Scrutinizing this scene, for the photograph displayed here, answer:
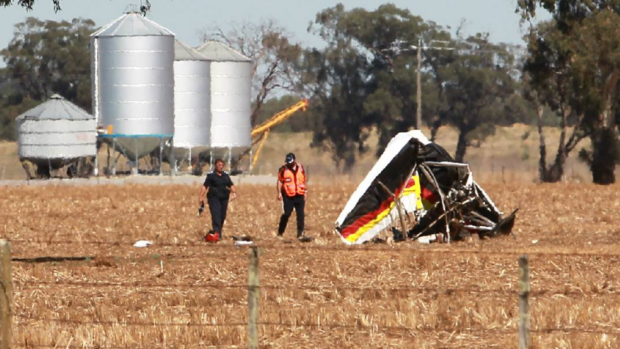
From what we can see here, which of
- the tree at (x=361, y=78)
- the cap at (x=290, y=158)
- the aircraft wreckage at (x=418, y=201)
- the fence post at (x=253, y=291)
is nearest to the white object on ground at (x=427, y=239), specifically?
the aircraft wreckage at (x=418, y=201)

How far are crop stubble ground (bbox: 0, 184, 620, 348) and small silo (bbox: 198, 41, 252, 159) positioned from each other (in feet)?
153

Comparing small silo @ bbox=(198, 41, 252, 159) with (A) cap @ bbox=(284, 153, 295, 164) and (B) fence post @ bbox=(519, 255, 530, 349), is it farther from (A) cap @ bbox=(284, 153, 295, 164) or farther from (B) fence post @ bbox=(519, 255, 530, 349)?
(B) fence post @ bbox=(519, 255, 530, 349)

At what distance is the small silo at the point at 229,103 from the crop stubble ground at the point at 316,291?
46508 mm

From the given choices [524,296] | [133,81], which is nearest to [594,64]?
[133,81]

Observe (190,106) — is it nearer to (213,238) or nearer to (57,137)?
(57,137)

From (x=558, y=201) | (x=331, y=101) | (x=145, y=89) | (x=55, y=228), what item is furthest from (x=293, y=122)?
(x=55, y=228)

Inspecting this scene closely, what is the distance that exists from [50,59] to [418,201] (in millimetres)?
80624

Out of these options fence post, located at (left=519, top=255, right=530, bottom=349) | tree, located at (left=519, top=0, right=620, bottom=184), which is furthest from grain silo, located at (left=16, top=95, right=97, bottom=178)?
fence post, located at (left=519, top=255, right=530, bottom=349)

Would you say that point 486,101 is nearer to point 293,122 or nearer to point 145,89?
point 293,122

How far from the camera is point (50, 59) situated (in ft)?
331

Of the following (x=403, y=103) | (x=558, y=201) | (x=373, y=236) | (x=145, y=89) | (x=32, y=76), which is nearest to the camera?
(x=373, y=236)

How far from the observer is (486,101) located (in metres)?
98.8

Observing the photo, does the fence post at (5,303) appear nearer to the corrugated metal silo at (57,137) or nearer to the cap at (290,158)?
the cap at (290,158)

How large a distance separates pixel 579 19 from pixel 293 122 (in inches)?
2106
